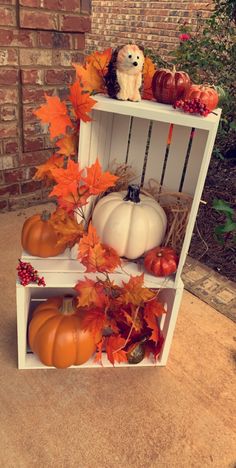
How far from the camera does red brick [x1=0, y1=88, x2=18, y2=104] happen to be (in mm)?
2641

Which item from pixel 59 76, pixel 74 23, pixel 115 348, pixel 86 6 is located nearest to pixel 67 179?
pixel 115 348

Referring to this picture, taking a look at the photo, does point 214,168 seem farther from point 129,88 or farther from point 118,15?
point 118,15

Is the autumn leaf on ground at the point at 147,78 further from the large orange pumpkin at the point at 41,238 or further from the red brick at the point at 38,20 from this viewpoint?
the red brick at the point at 38,20

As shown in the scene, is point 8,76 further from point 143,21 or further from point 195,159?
point 143,21

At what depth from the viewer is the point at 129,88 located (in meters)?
1.37

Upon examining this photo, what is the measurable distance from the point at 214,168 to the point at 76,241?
236 centimetres

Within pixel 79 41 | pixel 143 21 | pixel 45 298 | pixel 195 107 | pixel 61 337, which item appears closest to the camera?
pixel 195 107

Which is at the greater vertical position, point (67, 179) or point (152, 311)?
point (67, 179)

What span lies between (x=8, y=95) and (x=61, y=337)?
187 cm

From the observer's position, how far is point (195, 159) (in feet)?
5.01

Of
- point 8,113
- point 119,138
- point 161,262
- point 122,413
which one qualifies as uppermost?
point 119,138

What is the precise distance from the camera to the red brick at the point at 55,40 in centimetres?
269

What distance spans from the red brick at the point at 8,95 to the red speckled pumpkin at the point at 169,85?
157cm

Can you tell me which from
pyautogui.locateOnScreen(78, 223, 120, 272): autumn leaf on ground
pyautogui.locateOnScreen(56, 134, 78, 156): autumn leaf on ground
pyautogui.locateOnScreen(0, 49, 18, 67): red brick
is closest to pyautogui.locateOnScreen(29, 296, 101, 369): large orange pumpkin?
pyautogui.locateOnScreen(78, 223, 120, 272): autumn leaf on ground
